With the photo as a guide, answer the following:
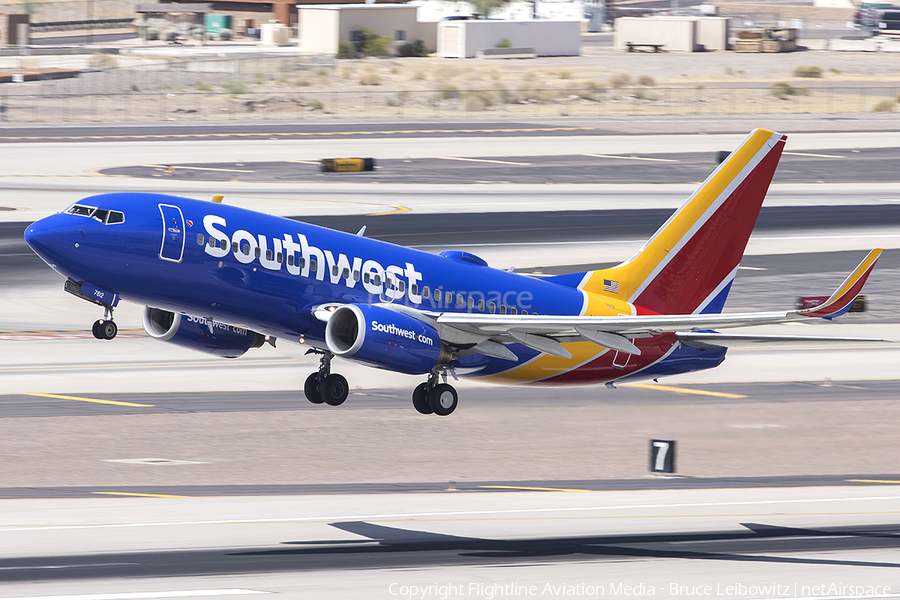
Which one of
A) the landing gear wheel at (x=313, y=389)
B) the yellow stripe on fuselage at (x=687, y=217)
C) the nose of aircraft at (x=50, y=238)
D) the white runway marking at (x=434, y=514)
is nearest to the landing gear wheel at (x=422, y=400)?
the landing gear wheel at (x=313, y=389)

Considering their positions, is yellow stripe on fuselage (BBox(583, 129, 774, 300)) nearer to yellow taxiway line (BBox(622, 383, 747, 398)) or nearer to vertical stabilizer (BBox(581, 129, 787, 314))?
vertical stabilizer (BBox(581, 129, 787, 314))

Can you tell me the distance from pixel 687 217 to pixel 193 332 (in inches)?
882

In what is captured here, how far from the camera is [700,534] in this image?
180ft

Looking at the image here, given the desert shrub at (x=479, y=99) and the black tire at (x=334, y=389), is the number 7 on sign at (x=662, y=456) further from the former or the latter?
the desert shrub at (x=479, y=99)

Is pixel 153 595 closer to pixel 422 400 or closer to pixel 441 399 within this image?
pixel 422 400

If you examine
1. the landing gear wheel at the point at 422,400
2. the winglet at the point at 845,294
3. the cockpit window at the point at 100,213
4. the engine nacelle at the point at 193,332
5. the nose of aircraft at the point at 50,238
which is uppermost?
the cockpit window at the point at 100,213

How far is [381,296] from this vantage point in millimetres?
47219

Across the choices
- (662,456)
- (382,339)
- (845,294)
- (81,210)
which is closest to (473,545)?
(382,339)

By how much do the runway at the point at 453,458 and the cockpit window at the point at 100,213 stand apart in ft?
40.6

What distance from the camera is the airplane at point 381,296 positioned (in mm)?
42219

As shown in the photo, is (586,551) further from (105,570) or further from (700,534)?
(105,570)

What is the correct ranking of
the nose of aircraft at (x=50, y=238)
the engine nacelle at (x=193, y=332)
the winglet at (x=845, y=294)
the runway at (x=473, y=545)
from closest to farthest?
the winglet at (x=845, y=294)
the nose of aircraft at (x=50, y=238)
the runway at (x=473, y=545)
the engine nacelle at (x=193, y=332)


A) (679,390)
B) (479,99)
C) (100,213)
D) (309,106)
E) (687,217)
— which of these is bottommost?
(679,390)

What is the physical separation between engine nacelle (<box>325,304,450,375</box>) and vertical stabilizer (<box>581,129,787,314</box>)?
1235 cm
